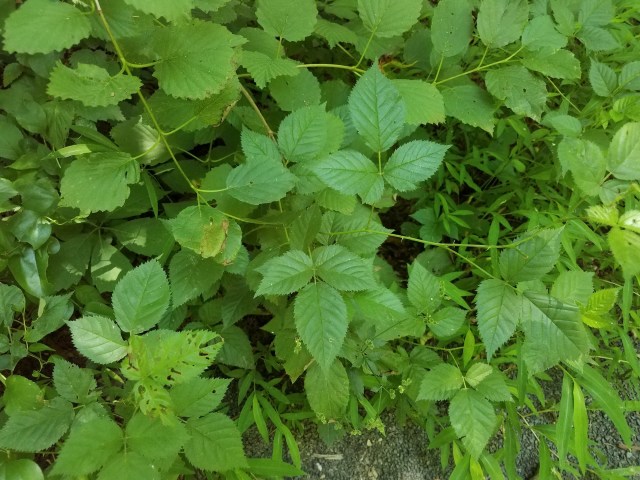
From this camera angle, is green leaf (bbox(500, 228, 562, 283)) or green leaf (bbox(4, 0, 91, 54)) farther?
green leaf (bbox(500, 228, 562, 283))

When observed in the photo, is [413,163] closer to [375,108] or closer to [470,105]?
[375,108]

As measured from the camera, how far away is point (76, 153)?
3.71 feet

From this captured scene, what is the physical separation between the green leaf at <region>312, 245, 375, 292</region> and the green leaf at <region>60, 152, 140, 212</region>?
44 cm

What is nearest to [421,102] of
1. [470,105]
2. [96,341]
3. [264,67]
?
[470,105]

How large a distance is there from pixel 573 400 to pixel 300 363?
2.47 feet

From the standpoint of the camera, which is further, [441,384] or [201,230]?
[441,384]

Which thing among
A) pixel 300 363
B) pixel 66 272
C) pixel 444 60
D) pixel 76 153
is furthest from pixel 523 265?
pixel 66 272

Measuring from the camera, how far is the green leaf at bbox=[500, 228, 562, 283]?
3.26ft

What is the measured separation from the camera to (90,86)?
0.93 meters

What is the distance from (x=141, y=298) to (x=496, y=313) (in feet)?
2.44

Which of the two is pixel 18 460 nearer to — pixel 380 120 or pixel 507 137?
pixel 380 120

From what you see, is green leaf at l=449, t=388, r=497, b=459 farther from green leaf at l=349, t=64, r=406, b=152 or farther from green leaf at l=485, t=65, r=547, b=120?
green leaf at l=485, t=65, r=547, b=120

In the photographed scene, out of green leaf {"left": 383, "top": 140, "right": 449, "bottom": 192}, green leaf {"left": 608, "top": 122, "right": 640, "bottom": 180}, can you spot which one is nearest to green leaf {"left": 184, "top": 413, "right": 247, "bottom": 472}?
green leaf {"left": 383, "top": 140, "right": 449, "bottom": 192}

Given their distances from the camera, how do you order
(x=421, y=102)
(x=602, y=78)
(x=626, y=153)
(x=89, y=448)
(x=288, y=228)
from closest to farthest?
(x=89, y=448)
(x=626, y=153)
(x=288, y=228)
(x=421, y=102)
(x=602, y=78)
